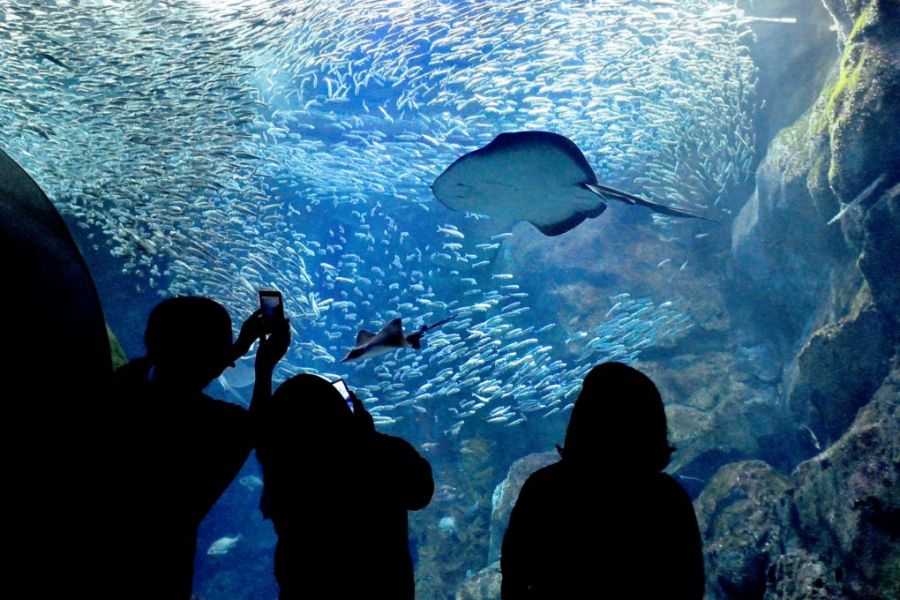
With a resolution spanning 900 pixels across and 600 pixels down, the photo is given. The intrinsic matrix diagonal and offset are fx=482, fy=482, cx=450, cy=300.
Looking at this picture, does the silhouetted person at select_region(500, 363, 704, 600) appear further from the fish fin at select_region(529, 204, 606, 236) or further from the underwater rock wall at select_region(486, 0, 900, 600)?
the fish fin at select_region(529, 204, 606, 236)

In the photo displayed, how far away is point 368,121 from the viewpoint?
1422cm

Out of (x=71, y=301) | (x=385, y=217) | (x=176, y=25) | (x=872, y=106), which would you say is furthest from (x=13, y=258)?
(x=385, y=217)

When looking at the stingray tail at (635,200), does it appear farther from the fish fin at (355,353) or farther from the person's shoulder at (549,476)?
the person's shoulder at (549,476)

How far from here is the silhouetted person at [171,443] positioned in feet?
4.08

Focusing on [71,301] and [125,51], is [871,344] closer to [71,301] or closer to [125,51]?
[71,301]

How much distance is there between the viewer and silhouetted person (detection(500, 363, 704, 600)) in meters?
1.26

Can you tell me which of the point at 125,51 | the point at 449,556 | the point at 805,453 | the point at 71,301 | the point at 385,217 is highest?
the point at 125,51

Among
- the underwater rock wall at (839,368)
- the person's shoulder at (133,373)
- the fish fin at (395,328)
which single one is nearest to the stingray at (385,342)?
the fish fin at (395,328)

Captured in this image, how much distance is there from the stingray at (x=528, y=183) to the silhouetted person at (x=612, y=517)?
3219 mm

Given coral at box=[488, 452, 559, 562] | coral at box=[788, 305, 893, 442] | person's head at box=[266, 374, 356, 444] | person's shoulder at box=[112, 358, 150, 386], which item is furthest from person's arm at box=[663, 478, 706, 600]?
coral at box=[488, 452, 559, 562]

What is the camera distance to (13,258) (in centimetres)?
91

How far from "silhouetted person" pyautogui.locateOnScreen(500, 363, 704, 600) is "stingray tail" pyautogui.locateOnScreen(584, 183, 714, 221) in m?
2.67

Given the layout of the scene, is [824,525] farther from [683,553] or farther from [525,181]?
[683,553]

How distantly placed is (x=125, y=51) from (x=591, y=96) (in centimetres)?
995
